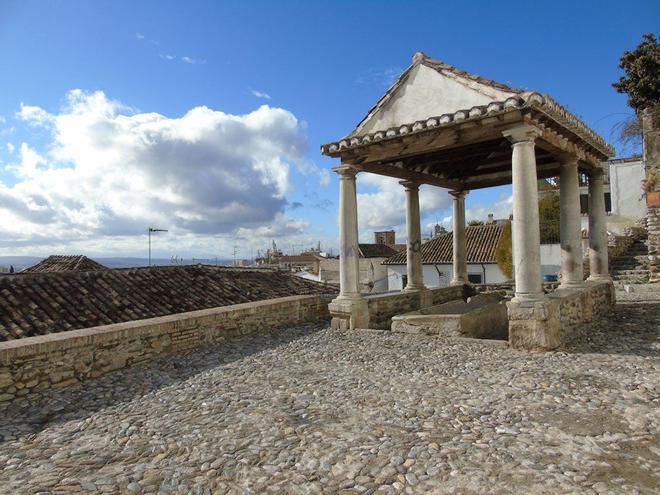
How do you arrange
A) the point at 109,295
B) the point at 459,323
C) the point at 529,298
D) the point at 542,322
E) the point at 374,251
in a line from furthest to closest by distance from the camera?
the point at 374,251
the point at 109,295
the point at 459,323
the point at 529,298
the point at 542,322

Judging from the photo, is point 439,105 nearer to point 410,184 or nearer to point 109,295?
point 410,184

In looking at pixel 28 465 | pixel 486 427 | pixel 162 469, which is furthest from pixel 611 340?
pixel 28 465

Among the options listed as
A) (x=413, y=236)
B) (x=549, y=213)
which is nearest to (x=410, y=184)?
(x=413, y=236)

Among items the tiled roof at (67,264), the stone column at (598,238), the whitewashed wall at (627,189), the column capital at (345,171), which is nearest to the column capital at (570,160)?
the stone column at (598,238)

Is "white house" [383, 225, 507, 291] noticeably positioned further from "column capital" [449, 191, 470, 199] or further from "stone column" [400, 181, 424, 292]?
"stone column" [400, 181, 424, 292]

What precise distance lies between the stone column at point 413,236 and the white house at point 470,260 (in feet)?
48.7

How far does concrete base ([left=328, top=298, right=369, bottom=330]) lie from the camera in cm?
846

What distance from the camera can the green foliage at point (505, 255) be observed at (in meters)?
24.4

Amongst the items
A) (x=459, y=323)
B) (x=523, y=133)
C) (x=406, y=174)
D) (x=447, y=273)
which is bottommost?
(x=459, y=323)

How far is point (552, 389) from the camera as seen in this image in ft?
15.1

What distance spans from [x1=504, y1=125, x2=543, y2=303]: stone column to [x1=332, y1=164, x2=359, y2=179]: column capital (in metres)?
3.08

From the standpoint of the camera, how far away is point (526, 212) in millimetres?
6602

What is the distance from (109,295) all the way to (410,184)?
836 centimetres

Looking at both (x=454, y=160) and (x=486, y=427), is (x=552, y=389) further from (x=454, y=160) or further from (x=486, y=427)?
(x=454, y=160)
